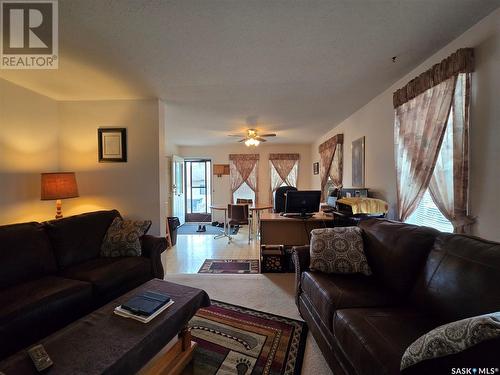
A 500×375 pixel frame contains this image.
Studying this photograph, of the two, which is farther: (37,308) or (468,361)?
(37,308)

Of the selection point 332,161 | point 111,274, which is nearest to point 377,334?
point 111,274

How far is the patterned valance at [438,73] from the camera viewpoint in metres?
1.68

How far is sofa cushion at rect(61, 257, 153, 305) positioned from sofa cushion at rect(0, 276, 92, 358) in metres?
0.09

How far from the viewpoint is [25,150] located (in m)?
2.75

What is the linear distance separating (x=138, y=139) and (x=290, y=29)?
243cm

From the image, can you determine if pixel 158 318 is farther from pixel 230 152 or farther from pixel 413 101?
pixel 230 152

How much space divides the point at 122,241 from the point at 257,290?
65.2 inches

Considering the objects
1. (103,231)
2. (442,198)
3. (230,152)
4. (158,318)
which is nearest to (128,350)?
(158,318)

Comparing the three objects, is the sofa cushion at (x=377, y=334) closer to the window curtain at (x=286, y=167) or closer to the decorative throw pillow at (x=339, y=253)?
the decorative throw pillow at (x=339, y=253)

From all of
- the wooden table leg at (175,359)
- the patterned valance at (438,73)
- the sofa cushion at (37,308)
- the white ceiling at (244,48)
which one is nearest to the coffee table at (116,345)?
the wooden table leg at (175,359)

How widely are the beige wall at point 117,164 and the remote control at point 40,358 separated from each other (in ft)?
6.99

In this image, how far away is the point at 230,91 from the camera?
111 inches

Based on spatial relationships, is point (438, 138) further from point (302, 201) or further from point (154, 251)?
point (154, 251)

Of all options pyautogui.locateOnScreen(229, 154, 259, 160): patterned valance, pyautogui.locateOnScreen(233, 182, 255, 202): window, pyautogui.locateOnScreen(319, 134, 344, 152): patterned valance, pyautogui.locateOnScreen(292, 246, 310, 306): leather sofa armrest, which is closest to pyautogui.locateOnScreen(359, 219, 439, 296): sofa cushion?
pyautogui.locateOnScreen(292, 246, 310, 306): leather sofa armrest
